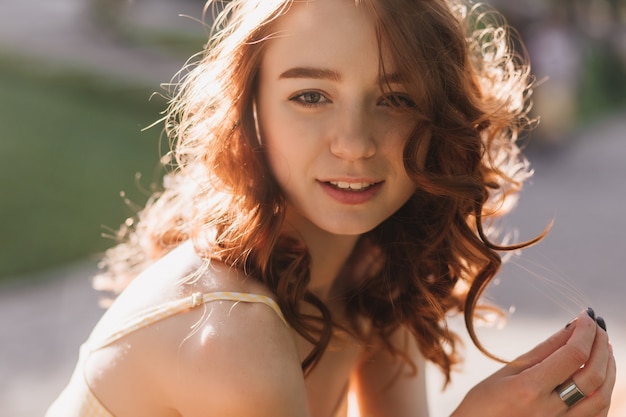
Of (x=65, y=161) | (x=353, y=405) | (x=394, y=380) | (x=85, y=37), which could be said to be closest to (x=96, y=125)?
(x=65, y=161)

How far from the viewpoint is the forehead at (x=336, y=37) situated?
1.98m

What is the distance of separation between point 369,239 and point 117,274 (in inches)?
31.8

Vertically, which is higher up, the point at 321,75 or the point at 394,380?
the point at 321,75

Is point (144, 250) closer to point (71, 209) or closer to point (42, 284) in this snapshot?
point (42, 284)

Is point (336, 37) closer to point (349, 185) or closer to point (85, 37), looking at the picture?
point (349, 185)

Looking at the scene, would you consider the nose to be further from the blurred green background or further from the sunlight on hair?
the blurred green background

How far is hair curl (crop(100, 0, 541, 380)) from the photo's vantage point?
207 cm

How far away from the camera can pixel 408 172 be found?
209 centimetres

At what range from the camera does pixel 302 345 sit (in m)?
2.29

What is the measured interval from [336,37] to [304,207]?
0.41 metres

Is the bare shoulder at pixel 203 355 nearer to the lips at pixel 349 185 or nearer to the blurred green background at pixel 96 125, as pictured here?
the lips at pixel 349 185

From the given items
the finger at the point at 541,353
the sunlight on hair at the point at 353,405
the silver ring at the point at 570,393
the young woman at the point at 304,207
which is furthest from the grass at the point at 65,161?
the silver ring at the point at 570,393

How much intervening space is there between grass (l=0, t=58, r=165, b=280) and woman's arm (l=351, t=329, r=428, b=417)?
447cm

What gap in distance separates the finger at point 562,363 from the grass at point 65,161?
17.3 ft
